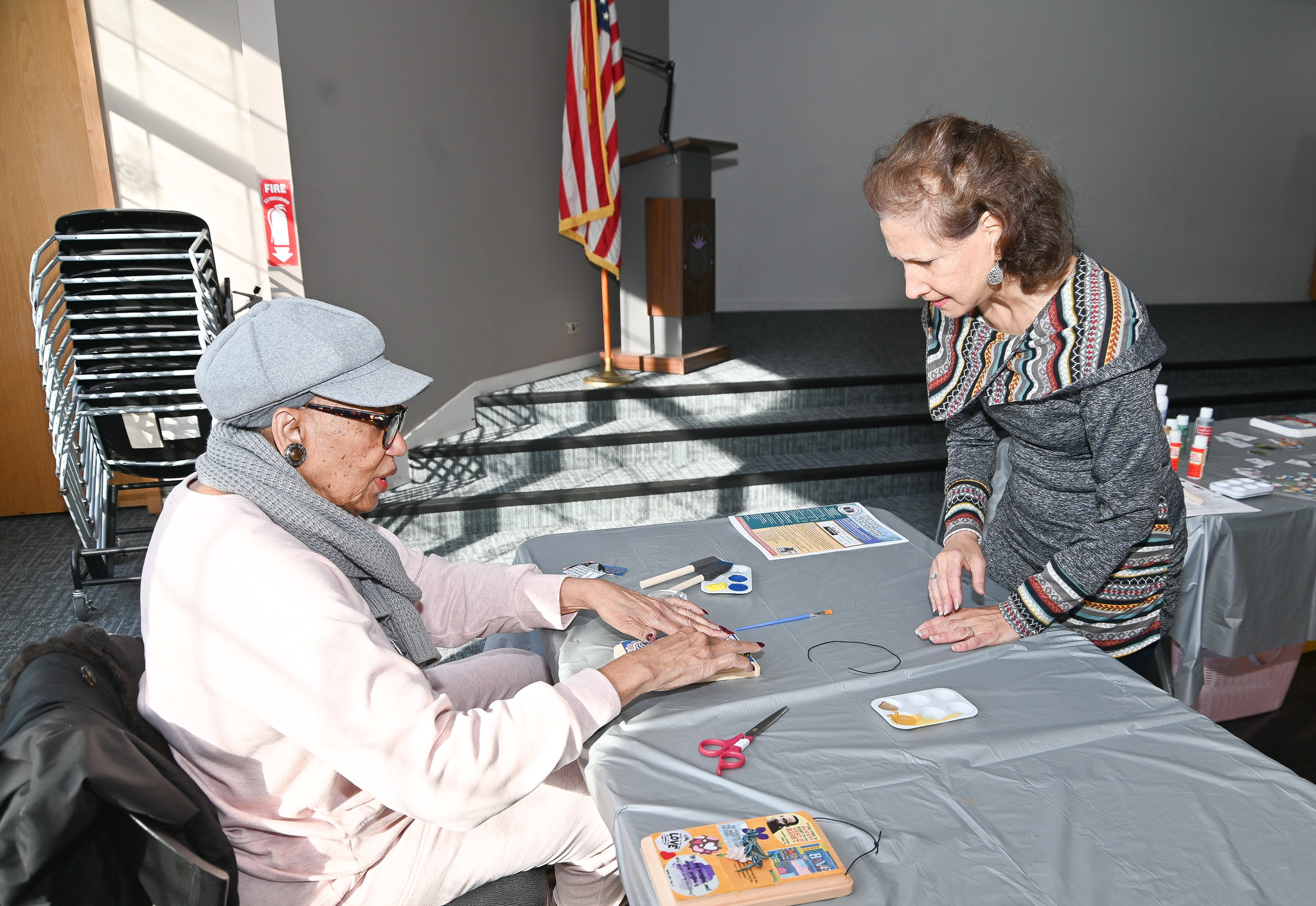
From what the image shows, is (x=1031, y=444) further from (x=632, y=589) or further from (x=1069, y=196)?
Answer: (x=632, y=589)

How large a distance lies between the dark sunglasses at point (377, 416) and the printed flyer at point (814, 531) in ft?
2.76

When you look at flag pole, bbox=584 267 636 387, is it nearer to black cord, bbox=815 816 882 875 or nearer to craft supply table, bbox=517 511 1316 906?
craft supply table, bbox=517 511 1316 906

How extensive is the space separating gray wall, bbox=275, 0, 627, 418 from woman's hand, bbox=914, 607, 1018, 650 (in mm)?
3071

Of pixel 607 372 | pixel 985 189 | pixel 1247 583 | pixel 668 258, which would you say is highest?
pixel 985 189

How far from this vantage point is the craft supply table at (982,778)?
0.88 m

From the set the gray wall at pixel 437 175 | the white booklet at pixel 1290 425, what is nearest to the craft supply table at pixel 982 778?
the white booklet at pixel 1290 425

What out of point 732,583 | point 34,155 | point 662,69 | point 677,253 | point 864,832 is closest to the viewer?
point 864,832

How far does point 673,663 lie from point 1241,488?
6.58ft

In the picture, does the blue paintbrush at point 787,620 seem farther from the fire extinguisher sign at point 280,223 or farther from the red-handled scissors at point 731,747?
the fire extinguisher sign at point 280,223

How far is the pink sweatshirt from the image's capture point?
3.18ft

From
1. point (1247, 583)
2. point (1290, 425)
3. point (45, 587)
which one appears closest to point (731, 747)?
point (1247, 583)

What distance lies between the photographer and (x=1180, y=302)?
8.77 metres

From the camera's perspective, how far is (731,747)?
1089 millimetres

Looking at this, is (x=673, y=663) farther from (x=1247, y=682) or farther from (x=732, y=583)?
(x=1247, y=682)
